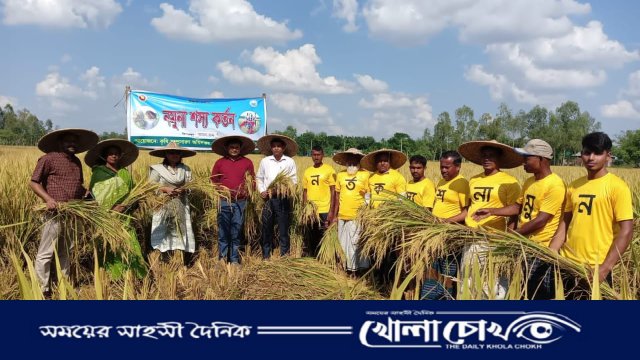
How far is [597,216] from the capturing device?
2.52 m

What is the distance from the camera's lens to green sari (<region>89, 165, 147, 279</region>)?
4.07 meters

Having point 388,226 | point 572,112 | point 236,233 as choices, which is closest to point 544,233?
point 388,226

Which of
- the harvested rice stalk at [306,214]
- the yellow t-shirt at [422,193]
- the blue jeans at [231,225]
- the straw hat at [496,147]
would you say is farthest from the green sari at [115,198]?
the straw hat at [496,147]

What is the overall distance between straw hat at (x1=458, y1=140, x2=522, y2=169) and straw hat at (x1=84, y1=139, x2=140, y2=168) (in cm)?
366

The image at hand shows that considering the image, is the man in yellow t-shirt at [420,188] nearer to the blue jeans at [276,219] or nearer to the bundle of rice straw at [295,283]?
the bundle of rice straw at [295,283]

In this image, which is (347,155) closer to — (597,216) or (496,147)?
(496,147)

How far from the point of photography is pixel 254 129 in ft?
23.2

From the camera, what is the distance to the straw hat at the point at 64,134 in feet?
13.5

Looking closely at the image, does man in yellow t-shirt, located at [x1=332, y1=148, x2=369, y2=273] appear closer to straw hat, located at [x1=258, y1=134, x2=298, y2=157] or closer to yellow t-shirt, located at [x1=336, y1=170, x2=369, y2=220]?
yellow t-shirt, located at [x1=336, y1=170, x2=369, y2=220]

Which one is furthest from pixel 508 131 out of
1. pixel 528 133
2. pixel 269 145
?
pixel 269 145

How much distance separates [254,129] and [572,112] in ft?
213

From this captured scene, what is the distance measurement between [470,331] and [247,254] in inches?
162

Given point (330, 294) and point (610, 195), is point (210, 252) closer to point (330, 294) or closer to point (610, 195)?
point (330, 294)

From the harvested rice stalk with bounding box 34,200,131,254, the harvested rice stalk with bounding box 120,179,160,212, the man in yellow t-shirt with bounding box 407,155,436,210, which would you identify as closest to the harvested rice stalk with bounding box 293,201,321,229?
the man in yellow t-shirt with bounding box 407,155,436,210
